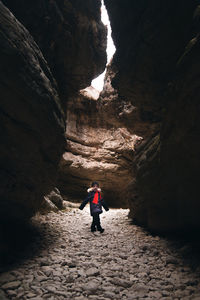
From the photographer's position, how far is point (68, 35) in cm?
1139

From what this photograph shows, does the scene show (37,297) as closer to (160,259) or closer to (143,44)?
(160,259)

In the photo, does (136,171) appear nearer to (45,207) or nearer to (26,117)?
(45,207)

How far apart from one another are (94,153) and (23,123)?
45.6 ft

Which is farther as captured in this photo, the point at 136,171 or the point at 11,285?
the point at 136,171

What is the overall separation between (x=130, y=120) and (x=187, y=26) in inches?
268

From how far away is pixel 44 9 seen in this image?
9.38 meters

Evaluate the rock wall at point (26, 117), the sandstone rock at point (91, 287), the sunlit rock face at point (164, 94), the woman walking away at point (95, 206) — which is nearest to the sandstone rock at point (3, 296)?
the sandstone rock at point (91, 287)

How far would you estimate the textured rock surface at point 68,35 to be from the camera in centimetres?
896

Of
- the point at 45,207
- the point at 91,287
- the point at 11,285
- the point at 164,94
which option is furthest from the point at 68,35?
the point at 91,287

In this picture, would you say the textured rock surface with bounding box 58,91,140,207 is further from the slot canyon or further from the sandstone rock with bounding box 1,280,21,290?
the sandstone rock with bounding box 1,280,21,290

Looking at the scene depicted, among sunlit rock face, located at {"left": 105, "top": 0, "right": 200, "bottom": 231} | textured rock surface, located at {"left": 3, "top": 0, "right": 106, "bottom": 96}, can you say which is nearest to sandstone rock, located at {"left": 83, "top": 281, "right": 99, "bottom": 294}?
sunlit rock face, located at {"left": 105, "top": 0, "right": 200, "bottom": 231}

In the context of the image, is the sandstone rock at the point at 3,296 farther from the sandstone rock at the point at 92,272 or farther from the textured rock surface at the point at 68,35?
the textured rock surface at the point at 68,35

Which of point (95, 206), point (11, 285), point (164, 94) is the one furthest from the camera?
point (95, 206)

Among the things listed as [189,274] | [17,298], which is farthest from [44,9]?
[189,274]
